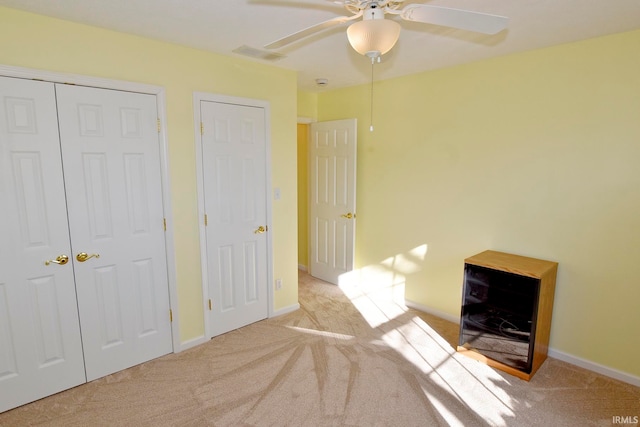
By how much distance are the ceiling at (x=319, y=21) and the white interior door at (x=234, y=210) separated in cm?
55

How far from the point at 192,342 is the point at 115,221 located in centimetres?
119

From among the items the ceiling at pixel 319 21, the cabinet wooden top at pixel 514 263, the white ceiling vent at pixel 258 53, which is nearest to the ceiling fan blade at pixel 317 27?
the ceiling at pixel 319 21

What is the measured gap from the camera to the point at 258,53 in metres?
2.79

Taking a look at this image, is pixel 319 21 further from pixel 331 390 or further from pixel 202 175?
pixel 331 390

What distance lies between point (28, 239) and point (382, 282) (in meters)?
3.18

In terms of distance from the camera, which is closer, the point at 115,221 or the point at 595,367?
the point at 115,221

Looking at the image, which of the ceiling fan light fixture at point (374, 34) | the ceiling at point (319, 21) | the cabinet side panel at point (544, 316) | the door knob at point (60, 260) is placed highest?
the ceiling at point (319, 21)

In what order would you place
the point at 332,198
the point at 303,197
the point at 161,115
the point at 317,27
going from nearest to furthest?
the point at 317,27, the point at 161,115, the point at 332,198, the point at 303,197

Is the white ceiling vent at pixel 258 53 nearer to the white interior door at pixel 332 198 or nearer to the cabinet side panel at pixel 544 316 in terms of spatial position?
the white interior door at pixel 332 198

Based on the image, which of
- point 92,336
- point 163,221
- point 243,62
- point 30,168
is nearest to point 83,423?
point 92,336

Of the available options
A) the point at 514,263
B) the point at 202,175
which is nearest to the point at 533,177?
the point at 514,263

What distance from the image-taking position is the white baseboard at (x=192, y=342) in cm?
288

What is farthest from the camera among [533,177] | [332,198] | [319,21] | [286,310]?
[332,198]

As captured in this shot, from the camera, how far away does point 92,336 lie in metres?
2.46
